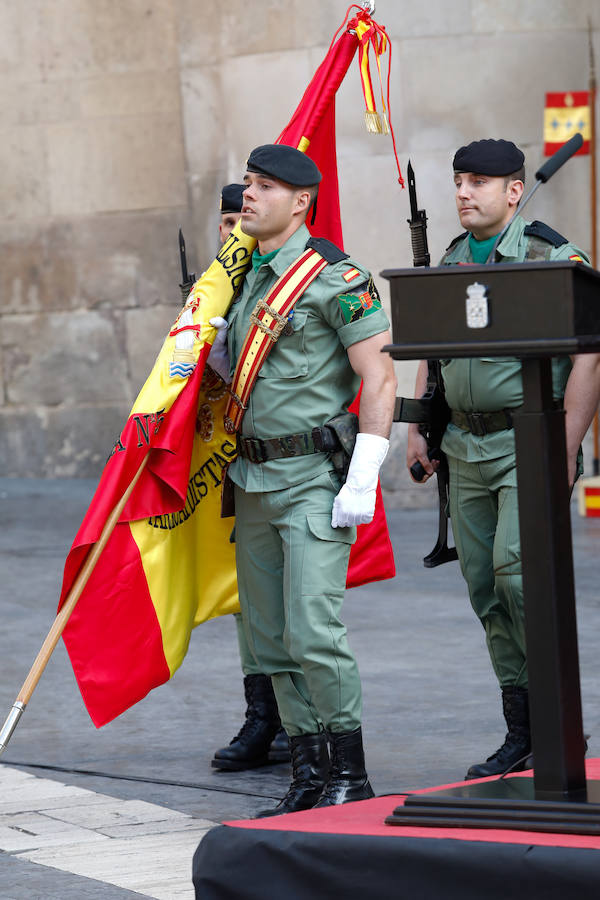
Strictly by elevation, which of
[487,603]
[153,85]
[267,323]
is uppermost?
[153,85]

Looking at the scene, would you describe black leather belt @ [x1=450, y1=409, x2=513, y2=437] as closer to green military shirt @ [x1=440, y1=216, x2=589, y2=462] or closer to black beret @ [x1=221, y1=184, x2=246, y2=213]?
green military shirt @ [x1=440, y1=216, x2=589, y2=462]

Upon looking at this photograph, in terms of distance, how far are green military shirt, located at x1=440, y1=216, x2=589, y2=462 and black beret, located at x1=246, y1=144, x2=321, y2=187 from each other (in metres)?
0.52

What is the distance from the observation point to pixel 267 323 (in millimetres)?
4430

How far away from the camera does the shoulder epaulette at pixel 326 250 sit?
4.46 m

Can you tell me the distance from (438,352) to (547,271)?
0.90 feet

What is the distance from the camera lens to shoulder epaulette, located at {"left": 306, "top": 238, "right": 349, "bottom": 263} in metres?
4.46

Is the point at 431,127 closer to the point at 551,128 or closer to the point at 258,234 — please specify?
the point at 551,128

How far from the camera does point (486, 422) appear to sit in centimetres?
475

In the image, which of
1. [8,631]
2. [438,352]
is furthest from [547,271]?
[8,631]

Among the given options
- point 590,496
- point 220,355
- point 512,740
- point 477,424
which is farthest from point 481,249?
point 590,496

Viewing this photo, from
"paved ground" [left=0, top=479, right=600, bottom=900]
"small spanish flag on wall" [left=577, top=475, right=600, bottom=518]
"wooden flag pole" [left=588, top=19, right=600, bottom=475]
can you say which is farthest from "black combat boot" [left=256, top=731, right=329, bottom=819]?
"wooden flag pole" [left=588, top=19, right=600, bottom=475]

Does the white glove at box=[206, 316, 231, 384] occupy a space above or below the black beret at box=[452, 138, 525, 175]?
below

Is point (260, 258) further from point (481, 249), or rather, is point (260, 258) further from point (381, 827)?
point (381, 827)

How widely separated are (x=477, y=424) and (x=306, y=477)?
630 millimetres
